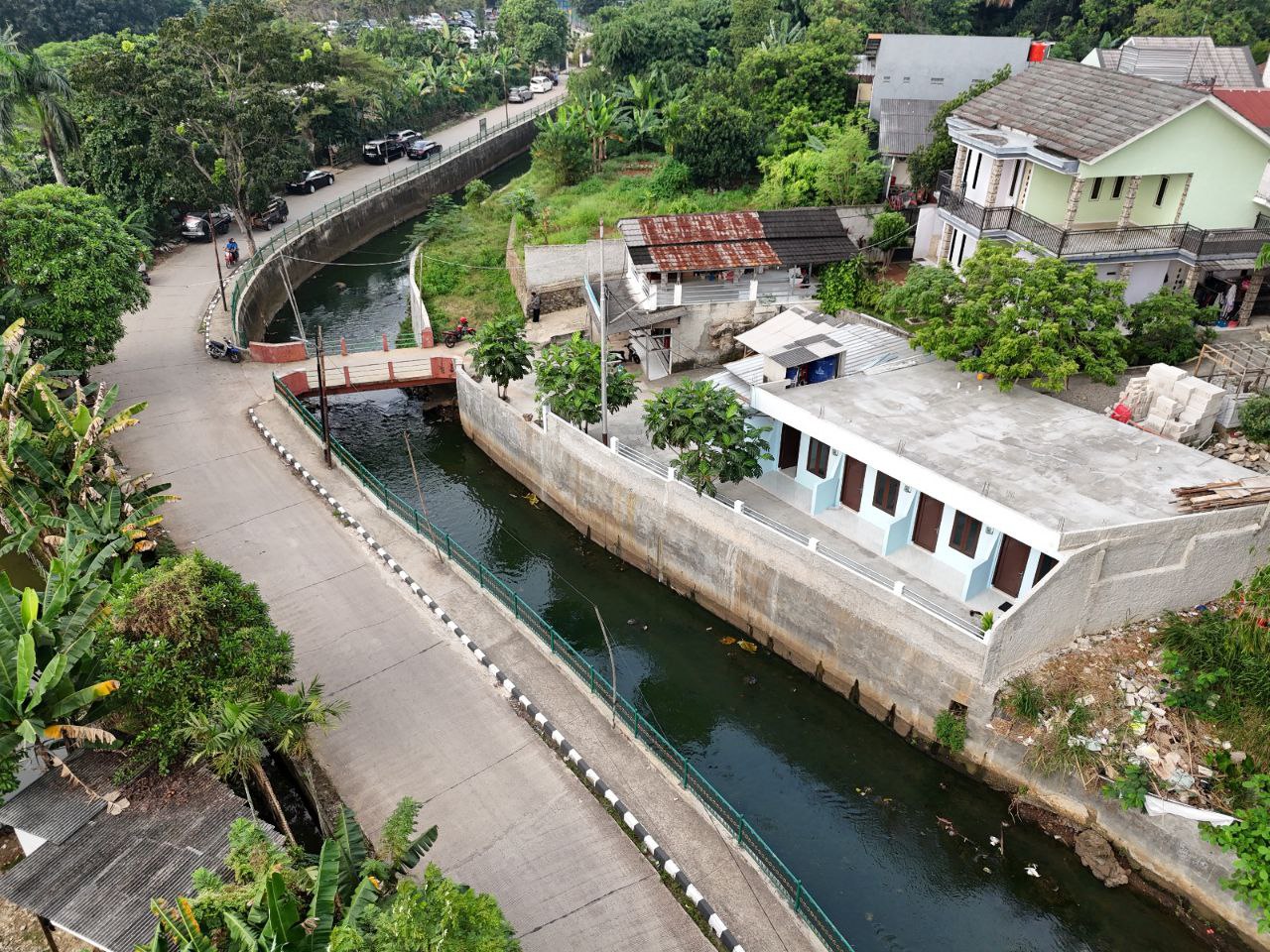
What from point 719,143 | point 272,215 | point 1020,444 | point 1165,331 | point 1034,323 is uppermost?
point 719,143

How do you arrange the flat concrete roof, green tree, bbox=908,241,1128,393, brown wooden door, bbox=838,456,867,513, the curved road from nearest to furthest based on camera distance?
the curved road
the flat concrete roof
green tree, bbox=908,241,1128,393
brown wooden door, bbox=838,456,867,513

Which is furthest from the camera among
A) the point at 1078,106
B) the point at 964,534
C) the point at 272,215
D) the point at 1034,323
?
the point at 272,215

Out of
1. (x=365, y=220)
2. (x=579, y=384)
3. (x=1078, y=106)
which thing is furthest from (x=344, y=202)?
(x=1078, y=106)

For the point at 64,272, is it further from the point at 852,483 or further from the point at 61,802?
the point at 852,483

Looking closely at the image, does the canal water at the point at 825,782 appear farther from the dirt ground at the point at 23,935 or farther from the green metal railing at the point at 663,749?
the dirt ground at the point at 23,935

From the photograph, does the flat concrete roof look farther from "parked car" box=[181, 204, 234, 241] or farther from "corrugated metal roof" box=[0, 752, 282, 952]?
"parked car" box=[181, 204, 234, 241]

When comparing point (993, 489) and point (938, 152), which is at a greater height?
point (938, 152)

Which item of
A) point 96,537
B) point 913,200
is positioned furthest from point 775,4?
point 96,537

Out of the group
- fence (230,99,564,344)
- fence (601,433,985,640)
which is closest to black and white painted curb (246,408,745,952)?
fence (601,433,985,640)
